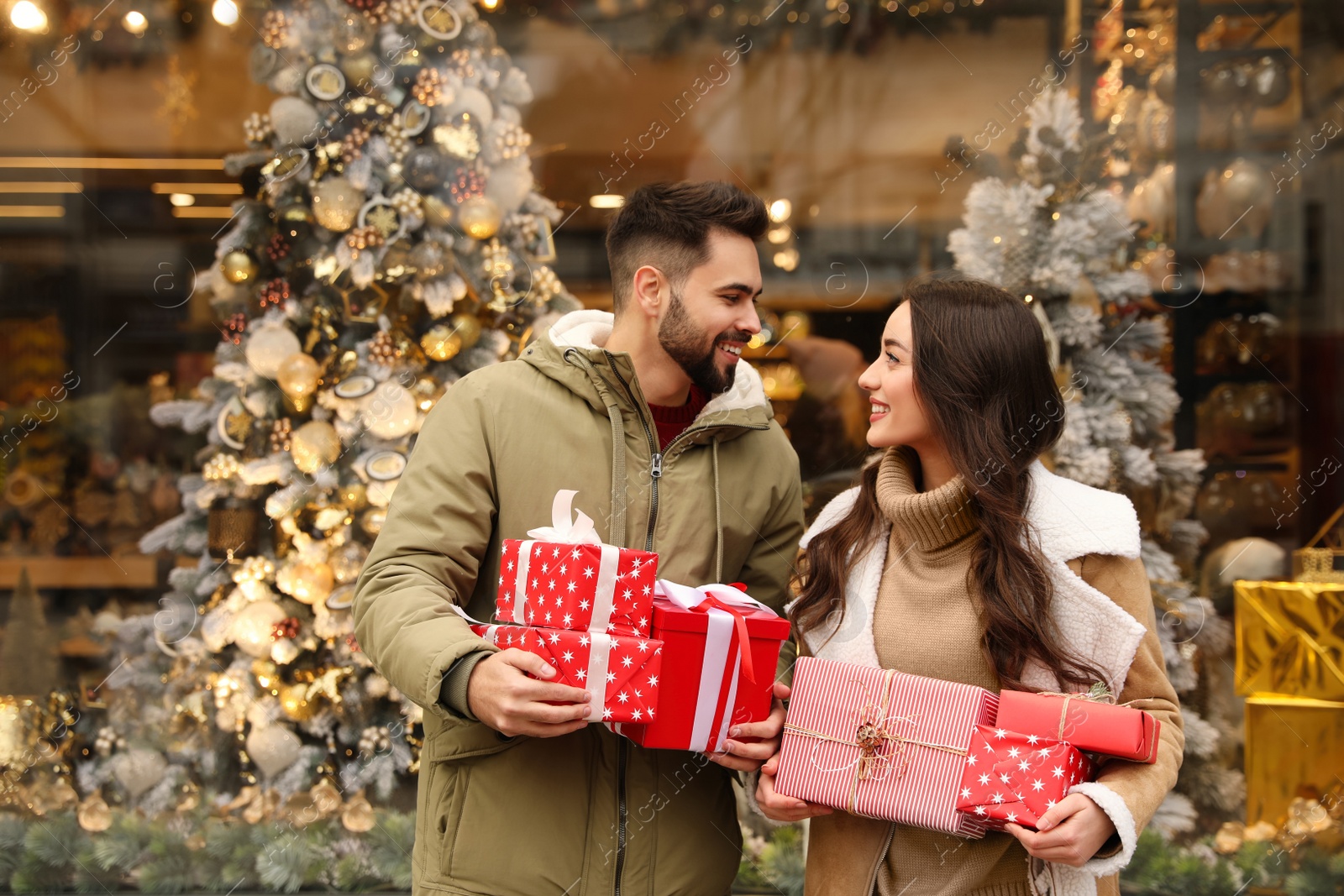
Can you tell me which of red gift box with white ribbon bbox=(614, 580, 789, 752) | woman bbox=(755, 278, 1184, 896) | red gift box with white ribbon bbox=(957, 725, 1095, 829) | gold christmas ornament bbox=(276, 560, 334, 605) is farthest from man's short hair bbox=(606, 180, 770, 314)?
gold christmas ornament bbox=(276, 560, 334, 605)

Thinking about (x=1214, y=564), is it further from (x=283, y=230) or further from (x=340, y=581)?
(x=283, y=230)

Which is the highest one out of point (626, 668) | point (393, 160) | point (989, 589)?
point (393, 160)

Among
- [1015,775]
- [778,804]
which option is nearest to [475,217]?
[778,804]

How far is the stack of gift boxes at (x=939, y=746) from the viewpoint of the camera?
182 cm

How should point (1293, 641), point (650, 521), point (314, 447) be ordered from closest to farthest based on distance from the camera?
point (650, 521)
point (1293, 641)
point (314, 447)

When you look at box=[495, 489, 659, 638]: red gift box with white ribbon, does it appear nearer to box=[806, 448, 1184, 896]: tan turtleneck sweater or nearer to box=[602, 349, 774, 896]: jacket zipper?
box=[602, 349, 774, 896]: jacket zipper

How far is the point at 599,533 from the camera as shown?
90.6 inches

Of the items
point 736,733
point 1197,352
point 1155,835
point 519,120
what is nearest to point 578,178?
point 519,120

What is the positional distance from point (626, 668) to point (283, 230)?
9.55 ft

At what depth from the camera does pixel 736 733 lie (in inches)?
81.5

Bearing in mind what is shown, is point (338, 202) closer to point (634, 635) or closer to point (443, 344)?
point (443, 344)

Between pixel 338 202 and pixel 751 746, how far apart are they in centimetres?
289

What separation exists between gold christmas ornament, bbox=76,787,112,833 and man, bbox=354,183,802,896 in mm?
2455

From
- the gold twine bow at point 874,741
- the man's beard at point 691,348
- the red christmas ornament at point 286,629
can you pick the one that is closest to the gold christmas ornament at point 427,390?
the red christmas ornament at point 286,629
